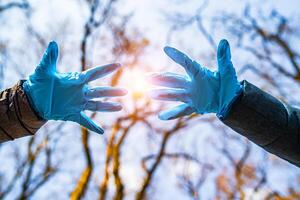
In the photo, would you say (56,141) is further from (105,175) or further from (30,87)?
(30,87)

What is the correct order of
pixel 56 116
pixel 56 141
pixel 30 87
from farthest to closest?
1. pixel 56 141
2. pixel 56 116
3. pixel 30 87

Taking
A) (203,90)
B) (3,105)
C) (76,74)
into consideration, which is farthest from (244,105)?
(3,105)

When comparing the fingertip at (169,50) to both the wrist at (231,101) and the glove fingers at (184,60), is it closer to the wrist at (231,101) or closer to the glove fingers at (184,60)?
the glove fingers at (184,60)

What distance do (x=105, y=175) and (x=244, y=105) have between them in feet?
21.2

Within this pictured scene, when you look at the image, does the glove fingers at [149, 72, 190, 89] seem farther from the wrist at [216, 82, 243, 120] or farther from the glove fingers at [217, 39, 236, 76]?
the wrist at [216, 82, 243, 120]

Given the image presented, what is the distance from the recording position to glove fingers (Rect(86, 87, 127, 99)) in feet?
12.0

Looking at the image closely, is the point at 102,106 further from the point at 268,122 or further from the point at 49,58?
the point at 268,122

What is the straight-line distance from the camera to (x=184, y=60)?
333 centimetres

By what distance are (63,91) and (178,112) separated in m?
1.20

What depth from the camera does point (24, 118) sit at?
317 centimetres

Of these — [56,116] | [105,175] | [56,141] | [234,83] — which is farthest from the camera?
[56,141]

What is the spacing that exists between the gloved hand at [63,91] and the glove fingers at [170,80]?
41 cm

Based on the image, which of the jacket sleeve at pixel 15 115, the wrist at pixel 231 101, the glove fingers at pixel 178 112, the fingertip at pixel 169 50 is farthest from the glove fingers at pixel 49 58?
the wrist at pixel 231 101

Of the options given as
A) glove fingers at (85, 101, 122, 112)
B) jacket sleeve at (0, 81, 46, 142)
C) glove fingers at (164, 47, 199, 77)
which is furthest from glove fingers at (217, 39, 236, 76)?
jacket sleeve at (0, 81, 46, 142)
